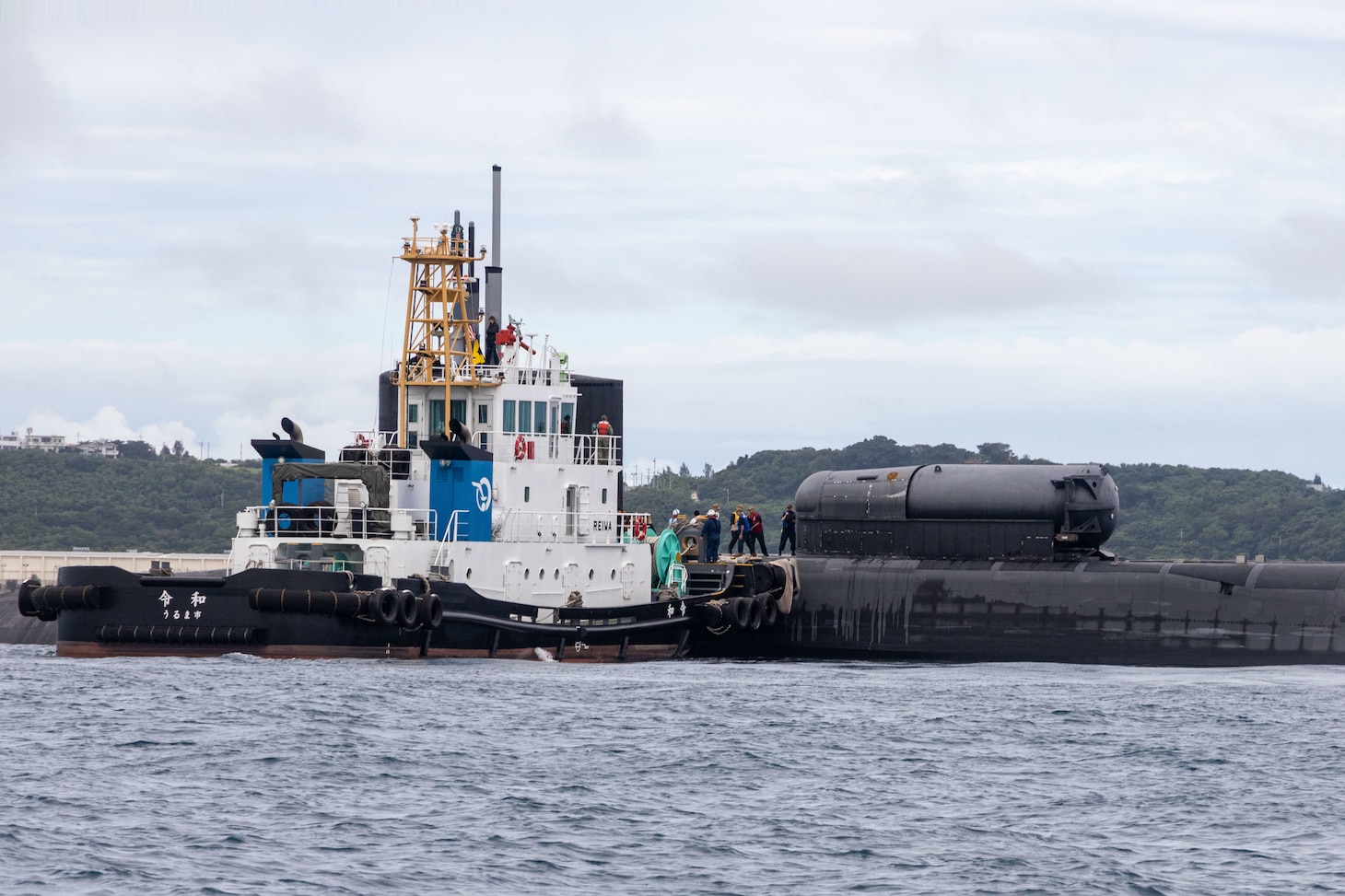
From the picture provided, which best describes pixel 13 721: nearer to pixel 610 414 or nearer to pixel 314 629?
pixel 314 629

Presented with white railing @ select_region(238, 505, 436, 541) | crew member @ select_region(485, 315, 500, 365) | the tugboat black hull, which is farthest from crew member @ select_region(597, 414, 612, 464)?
the tugboat black hull

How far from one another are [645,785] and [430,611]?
1357 centimetres

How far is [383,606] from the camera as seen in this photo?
119 ft

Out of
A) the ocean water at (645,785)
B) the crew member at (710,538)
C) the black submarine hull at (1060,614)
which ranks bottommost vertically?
the ocean water at (645,785)

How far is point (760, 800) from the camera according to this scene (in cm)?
2350

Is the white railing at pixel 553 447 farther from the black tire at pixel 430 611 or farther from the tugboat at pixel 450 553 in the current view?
the black tire at pixel 430 611

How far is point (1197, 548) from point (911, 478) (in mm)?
73819

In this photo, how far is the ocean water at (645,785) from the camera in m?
19.5

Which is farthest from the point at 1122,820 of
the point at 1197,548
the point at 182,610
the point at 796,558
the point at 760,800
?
the point at 1197,548

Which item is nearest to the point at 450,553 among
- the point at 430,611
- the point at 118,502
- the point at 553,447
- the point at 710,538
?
the point at 430,611

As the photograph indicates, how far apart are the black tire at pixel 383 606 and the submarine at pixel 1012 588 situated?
10.6 metres

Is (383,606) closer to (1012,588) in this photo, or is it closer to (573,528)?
(573,528)

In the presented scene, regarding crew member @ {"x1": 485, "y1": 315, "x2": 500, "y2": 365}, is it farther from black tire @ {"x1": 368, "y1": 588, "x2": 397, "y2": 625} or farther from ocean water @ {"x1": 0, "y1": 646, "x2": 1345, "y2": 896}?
ocean water @ {"x1": 0, "y1": 646, "x2": 1345, "y2": 896}

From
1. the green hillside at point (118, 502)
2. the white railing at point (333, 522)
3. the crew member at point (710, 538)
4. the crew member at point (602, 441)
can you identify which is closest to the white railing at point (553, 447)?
the crew member at point (602, 441)
